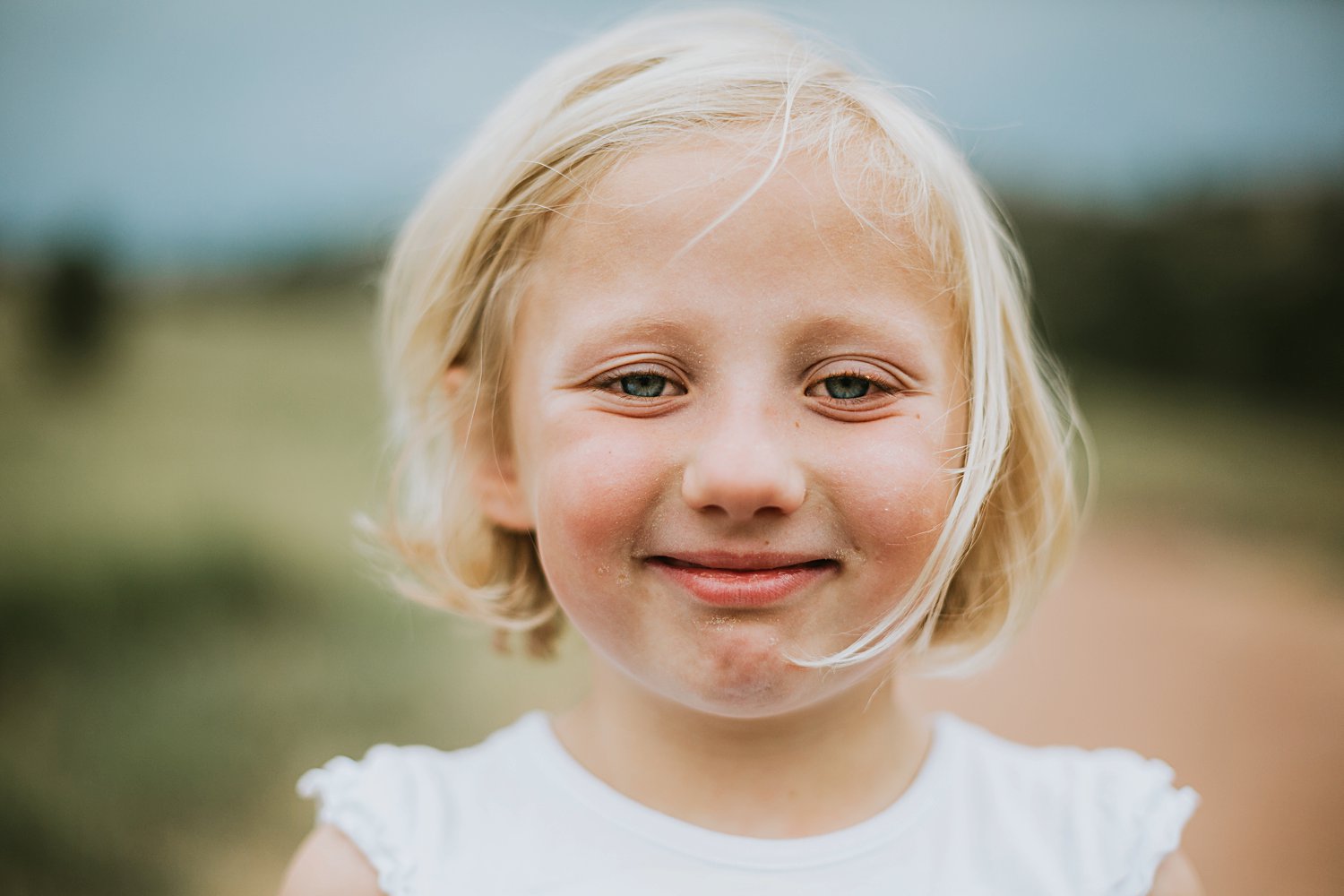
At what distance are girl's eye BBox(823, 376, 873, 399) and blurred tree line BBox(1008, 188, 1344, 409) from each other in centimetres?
222

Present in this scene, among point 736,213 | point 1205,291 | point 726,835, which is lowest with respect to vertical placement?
point 726,835

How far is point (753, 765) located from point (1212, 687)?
2105mm

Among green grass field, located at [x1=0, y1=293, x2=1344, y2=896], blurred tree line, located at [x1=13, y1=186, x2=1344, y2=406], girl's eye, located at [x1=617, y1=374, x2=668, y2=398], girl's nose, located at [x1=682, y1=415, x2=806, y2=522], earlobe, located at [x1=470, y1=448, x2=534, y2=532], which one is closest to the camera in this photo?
girl's nose, located at [x1=682, y1=415, x2=806, y2=522]

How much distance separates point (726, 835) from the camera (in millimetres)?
1121

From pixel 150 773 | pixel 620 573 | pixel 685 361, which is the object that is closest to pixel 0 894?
pixel 150 773

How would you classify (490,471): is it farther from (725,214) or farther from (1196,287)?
(1196,287)

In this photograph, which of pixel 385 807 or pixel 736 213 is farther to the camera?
pixel 385 807

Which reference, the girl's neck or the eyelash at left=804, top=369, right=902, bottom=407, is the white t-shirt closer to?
the girl's neck

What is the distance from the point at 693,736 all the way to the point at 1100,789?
1.70 feet

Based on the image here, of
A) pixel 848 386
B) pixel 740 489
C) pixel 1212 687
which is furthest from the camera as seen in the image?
pixel 1212 687

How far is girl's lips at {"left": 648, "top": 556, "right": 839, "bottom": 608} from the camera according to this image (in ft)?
3.32

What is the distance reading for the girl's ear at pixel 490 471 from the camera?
1.27 meters

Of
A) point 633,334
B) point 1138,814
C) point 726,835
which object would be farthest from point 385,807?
point 1138,814

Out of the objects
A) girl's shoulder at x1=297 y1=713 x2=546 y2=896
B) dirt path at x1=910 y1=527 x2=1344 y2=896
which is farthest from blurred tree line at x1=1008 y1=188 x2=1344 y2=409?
girl's shoulder at x1=297 y1=713 x2=546 y2=896
